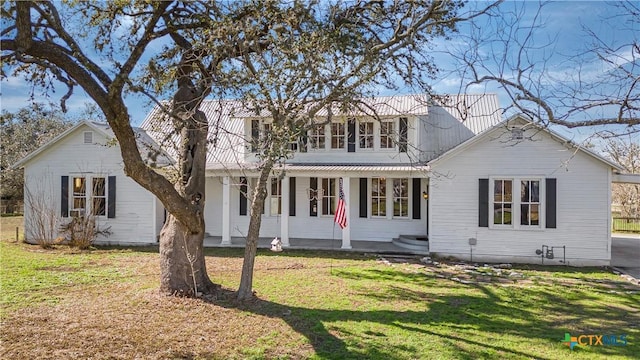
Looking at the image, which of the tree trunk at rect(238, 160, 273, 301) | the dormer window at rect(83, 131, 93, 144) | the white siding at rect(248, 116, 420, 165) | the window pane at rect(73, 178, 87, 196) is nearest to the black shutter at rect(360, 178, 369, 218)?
the white siding at rect(248, 116, 420, 165)

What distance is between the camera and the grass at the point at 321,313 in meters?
5.59

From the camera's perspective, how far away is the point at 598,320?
705 cm

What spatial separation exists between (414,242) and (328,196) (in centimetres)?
376

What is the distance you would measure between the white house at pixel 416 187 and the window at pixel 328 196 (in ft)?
0.13

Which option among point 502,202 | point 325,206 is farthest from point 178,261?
point 502,202

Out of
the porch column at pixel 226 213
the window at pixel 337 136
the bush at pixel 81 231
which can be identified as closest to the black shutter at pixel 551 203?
the window at pixel 337 136

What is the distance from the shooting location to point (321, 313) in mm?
7133

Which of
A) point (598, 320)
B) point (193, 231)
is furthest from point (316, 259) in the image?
point (598, 320)

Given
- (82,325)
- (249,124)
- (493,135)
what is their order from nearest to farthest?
(82,325) → (493,135) → (249,124)

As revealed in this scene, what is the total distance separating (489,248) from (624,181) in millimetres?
4253

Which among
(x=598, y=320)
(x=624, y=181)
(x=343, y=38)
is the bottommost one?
(x=598, y=320)

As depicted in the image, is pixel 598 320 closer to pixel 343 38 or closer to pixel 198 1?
pixel 343 38

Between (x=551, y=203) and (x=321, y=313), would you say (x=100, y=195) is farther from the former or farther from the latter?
(x=551, y=203)

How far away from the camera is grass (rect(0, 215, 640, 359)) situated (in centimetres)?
559
